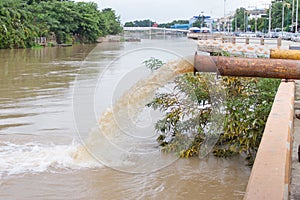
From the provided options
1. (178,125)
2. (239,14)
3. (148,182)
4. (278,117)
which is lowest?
(148,182)

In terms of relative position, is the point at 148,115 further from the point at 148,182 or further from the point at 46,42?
the point at 46,42

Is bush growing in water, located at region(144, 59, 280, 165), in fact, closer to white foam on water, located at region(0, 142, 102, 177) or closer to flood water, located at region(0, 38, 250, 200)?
flood water, located at region(0, 38, 250, 200)

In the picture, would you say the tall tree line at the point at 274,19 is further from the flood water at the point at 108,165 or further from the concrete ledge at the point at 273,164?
the concrete ledge at the point at 273,164

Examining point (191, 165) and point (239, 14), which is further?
point (239, 14)

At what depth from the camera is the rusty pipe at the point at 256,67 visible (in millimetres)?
1834

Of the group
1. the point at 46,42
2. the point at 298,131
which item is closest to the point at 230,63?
the point at 298,131

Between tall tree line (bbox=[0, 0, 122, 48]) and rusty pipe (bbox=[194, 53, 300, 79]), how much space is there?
40.1 meters

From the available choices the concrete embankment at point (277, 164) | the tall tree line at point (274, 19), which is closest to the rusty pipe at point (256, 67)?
the concrete embankment at point (277, 164)

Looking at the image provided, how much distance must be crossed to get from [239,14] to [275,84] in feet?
291

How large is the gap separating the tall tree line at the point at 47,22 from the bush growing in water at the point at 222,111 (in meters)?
35.9

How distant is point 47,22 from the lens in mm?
50000

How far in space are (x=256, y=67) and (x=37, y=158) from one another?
5106 millimetres

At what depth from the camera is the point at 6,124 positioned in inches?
335

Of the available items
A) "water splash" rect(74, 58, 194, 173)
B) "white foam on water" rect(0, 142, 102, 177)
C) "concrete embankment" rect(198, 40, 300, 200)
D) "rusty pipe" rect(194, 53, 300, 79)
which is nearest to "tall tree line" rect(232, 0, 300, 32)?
"water splash" rect(74, 58, 194, 173)
